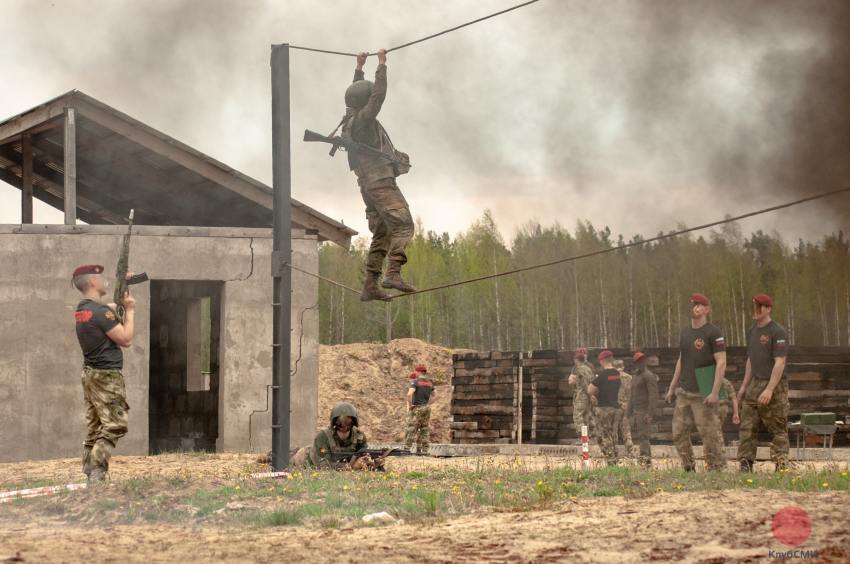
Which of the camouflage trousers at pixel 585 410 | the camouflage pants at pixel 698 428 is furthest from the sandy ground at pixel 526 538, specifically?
the camouflage trousers at pixel 585 410

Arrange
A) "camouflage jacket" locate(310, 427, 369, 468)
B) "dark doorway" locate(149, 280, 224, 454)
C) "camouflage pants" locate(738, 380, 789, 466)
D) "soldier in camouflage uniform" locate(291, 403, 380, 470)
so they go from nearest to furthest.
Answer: "camouflage pants" locate(738, 380, 789, 466), "soldier in camouflage uniform" locate(291, 403, 380, 470), "camouflage jacket" locate(310, 427, 369, 468), "dark doorway" locate(149, 280, 224, 454)

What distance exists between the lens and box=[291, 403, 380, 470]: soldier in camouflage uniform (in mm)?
12836

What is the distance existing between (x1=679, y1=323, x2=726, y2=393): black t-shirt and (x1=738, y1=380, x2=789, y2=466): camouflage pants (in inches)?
21.9

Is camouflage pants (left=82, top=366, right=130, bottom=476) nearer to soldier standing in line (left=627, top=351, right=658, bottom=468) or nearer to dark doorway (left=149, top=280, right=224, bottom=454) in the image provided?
soldier standing in line (left=627, top=351, right=658, bottom=468)

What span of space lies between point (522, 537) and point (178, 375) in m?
17.5

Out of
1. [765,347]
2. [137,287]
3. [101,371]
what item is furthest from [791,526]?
[137,287]

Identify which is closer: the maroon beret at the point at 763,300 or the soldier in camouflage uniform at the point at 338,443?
the maroon beret at the point at 763,300

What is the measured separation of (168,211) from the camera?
2244 cm

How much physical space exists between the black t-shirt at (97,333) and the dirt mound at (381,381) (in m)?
20.5

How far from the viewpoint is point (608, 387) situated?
16.0 meters

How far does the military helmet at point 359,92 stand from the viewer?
1141 centimetres

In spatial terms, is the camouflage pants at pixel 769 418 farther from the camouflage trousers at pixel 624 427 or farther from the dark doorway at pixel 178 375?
the dark doorway at pixel 178 375

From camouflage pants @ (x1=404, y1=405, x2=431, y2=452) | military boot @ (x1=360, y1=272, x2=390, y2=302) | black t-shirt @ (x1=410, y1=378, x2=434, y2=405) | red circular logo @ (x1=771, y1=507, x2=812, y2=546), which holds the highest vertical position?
military boot @ (x1=360, y1=272, x2=390, y2=302)

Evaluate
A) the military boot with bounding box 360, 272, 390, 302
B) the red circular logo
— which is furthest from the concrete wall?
the red circular logo
